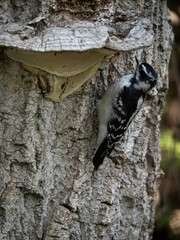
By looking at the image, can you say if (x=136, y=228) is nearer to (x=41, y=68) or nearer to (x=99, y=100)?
(x=99, y=100)

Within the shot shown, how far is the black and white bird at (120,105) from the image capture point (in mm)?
3754

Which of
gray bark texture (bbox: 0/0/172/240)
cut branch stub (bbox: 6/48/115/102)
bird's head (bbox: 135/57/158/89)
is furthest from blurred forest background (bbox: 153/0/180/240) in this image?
cut branch stub (bbox: 6/48/115/102)

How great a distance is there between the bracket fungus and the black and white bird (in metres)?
0.35

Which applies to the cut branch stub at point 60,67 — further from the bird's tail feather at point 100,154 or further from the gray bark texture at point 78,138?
the bird's tail feather at point 100,154

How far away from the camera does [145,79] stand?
3797 millimetres

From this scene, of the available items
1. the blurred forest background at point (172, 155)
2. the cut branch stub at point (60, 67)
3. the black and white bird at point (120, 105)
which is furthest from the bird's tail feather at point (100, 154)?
the blurred forest background at point (172, 155)

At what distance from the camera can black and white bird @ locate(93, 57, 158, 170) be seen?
148 inches

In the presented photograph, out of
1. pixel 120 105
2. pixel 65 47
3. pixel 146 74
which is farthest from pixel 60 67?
pixel 120 105

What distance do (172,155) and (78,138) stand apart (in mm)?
2188

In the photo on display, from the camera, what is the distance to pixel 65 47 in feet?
8.84

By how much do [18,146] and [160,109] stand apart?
4.85 feet

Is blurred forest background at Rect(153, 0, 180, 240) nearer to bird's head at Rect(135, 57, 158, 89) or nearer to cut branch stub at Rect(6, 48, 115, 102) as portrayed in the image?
bird's head at Rect(135, 57, 158, 89)

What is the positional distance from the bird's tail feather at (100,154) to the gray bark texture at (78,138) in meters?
0.06

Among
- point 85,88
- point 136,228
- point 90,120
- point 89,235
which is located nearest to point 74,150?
point 90,120
